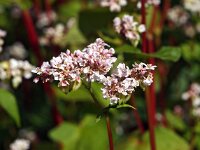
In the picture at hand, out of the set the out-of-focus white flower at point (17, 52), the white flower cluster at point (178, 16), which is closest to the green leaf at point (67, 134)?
the out-of-focus white flower at point (17, 52)

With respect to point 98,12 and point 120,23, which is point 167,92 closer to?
point 98,12

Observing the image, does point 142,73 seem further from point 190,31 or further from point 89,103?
point 190,31

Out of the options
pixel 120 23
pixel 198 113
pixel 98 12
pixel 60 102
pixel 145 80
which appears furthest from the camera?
pixel 60 102

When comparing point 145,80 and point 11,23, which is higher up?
point 11,23

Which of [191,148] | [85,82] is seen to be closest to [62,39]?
[191,148]

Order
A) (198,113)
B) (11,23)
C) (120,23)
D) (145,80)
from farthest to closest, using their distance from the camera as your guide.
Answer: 1. (11,23)
2. (198,113)
3. (120,23)
4. (145,80)

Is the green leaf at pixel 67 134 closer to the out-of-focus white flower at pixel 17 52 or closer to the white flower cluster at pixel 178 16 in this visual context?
the out-of-focus white flower at pixel 17 52

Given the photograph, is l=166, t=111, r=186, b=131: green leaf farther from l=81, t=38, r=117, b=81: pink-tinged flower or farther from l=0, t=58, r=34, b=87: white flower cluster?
l=81, t=38, r=117, b=81: pink-tinged flower
